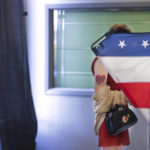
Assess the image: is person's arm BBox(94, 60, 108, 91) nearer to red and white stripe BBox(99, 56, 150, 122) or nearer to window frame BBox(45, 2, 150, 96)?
red and white stripe BBox(99, 56, 150, 122)

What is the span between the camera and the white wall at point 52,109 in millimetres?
2510

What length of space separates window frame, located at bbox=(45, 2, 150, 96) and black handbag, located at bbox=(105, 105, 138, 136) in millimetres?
873

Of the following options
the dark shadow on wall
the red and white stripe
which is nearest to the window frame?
the dark shadow on wall

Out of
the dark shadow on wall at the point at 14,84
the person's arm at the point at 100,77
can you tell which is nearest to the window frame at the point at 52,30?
the dark shadow on wall at the point at 14,84

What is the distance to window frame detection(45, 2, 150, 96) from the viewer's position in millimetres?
2377

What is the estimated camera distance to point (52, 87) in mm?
2662

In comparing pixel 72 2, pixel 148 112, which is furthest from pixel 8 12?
pixel 148 112

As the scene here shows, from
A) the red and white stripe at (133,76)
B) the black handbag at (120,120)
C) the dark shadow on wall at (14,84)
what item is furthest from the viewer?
the dark shadow on wall at (14,84)

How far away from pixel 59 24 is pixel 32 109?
3.37 feet

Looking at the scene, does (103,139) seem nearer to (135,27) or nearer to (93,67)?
(93,67)

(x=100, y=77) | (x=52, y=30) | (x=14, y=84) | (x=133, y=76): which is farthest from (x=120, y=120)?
(x=52, y=30)

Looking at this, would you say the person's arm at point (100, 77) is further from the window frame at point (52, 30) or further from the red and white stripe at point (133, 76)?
the window frame at point (52, 30)

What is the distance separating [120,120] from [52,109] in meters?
1.16

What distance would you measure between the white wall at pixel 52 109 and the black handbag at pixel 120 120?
0.88 m
